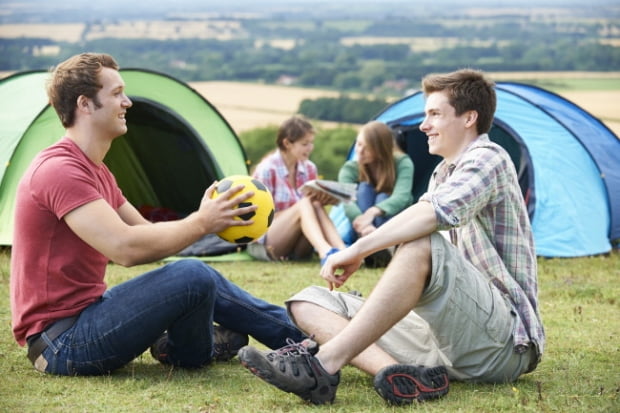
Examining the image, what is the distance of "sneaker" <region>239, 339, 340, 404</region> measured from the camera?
346 cm

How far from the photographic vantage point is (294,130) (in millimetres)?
7945

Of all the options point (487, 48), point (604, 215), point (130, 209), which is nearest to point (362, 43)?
point (487, 48)

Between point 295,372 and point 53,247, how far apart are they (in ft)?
3.81

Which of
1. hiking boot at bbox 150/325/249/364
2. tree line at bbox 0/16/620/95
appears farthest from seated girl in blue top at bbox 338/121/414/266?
tree line at bbox 0/16/620/95

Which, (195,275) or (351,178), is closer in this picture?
(195,275)

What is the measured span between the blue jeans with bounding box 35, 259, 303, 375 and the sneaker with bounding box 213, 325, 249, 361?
254 millimetres

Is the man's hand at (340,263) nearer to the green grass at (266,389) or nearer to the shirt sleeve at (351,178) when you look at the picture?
the green grass at (266,389)

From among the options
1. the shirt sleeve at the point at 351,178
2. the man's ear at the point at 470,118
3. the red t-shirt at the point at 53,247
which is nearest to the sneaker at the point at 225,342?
the red t-shirt at the point at 53,247

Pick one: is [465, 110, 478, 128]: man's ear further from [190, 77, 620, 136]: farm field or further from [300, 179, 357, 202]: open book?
[190, 77, 620, 136]: farm field

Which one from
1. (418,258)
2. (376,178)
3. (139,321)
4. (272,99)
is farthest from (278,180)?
(272,99)

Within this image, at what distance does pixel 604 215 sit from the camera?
830 cm

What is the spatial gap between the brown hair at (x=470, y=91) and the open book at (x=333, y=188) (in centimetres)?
316

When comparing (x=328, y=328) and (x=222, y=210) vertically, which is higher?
(x=222, y=210)

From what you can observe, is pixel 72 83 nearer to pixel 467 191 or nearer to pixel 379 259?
pixel 467 191
